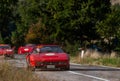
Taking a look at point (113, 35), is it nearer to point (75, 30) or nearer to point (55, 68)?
point (75, 30)

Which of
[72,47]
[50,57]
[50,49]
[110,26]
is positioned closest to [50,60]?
[50,57]

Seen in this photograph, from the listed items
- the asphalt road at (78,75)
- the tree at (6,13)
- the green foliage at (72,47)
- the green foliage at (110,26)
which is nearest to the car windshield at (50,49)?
the asphalt road at (78,75)

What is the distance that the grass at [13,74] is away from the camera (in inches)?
572

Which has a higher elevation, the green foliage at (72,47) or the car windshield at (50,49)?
the car windshield at (50,49)

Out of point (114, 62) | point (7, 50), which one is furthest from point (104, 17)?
point (114, 62)

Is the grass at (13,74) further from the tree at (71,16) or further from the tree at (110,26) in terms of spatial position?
the tree at (71,16)

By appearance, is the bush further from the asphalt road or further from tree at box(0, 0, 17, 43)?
tree at box(0, 0, 17, 43)

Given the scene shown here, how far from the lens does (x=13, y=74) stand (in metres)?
15.5

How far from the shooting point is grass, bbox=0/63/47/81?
47.7 ft

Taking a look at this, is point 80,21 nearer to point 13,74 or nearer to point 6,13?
point 6,13

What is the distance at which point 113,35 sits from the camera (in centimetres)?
4631

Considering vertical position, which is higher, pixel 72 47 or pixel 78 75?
pixel 78 75

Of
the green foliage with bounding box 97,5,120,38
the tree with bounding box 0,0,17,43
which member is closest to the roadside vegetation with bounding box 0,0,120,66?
the green foliage with bounding box 97,5,120,38

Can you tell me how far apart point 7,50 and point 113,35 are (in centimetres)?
972
